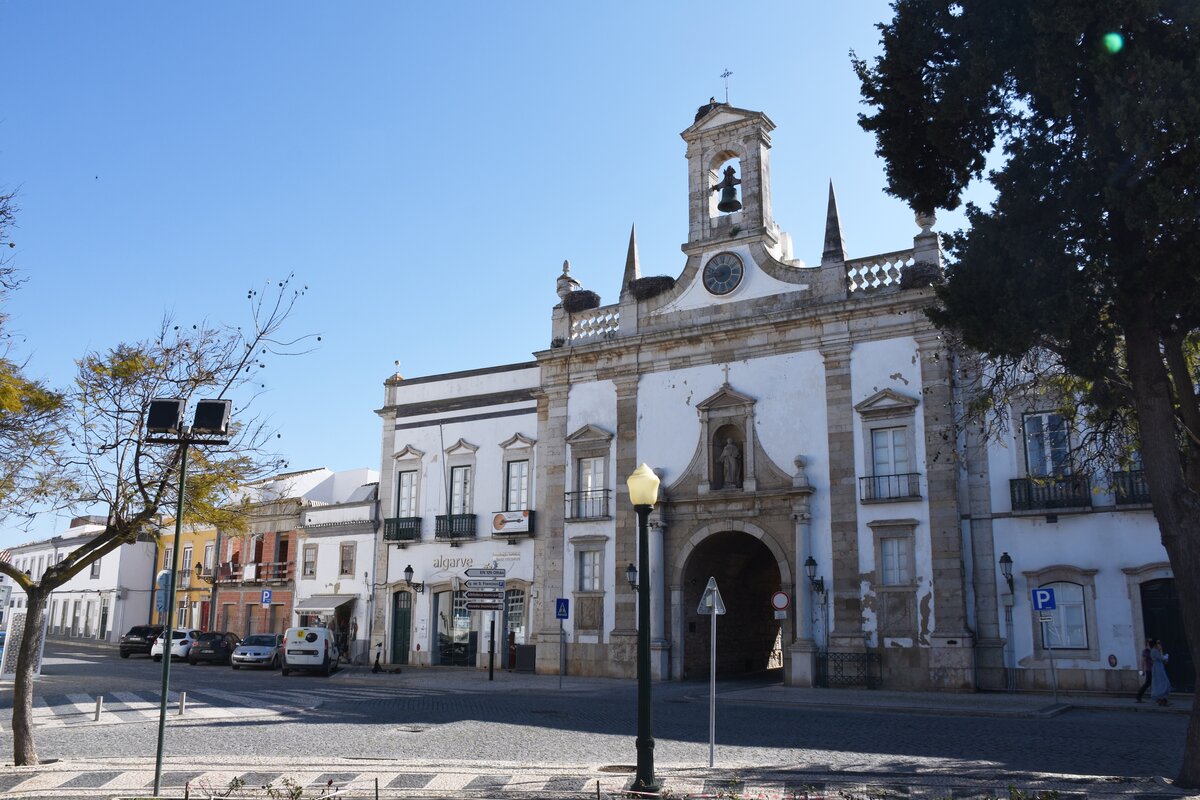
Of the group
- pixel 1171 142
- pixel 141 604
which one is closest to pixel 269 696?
pixel 1171 142

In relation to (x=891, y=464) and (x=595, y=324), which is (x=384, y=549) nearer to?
(x=595, y=324)

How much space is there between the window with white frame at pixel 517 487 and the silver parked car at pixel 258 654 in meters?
8.37

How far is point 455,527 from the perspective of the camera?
30.9 m

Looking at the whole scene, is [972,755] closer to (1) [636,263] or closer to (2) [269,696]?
(2) [269,696]

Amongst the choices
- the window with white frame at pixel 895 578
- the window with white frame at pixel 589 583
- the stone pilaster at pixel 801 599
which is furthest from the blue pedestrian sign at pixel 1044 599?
the window with white frame at pixel 589 583

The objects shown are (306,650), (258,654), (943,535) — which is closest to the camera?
(943,535)

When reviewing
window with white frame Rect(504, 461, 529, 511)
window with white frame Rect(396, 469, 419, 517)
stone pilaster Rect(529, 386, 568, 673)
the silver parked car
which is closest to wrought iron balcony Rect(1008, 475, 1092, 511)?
stone pilaster Rect(529, 386, 568, 673)

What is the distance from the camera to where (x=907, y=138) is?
1186cm

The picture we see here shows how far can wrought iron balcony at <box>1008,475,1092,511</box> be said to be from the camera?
21.3 metres

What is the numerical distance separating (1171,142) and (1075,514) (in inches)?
553

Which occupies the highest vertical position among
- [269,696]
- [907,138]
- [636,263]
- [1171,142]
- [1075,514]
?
[636,263]

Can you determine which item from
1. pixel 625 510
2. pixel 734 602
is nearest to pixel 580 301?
pixel 625 510

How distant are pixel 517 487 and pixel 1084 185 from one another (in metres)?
22.0

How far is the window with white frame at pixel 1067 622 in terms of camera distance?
2125cm
